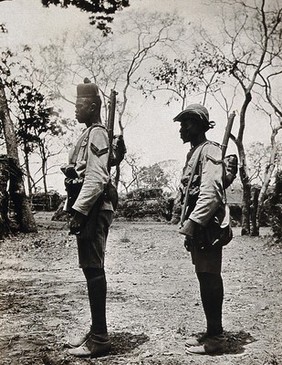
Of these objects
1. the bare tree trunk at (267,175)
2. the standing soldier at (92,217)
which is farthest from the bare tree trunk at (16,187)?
the standing soldier at (92,217)

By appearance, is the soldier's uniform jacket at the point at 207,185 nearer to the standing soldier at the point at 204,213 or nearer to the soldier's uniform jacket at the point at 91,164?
the standing soldier at the point at 204,213

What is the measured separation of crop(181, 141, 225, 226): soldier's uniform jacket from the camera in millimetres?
2648

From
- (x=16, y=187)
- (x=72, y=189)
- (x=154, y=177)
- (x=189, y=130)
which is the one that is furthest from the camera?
(x=154, y=177)

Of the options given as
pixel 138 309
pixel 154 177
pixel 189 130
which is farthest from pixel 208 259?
pixel 154 177

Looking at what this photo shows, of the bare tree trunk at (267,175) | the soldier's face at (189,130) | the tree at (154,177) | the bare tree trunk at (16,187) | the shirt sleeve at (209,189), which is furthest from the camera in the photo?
the tree at (154,177)

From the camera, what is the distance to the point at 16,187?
403 inches

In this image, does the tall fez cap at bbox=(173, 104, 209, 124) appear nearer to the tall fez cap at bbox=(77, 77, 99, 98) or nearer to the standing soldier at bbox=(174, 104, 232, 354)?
Answer: the standing soldier at bbox=(174, 104, 232, 354)

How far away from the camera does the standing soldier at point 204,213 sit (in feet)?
8.75

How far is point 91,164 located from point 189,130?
0.63 meters

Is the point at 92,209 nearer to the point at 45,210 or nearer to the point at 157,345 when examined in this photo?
the point at 157,345

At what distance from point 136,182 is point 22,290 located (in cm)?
2886

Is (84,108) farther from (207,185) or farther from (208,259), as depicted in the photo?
(208,259)

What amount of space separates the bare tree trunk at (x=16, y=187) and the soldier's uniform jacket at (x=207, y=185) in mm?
7789

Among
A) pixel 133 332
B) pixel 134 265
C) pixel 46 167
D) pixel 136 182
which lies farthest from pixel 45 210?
pixel 133 332
